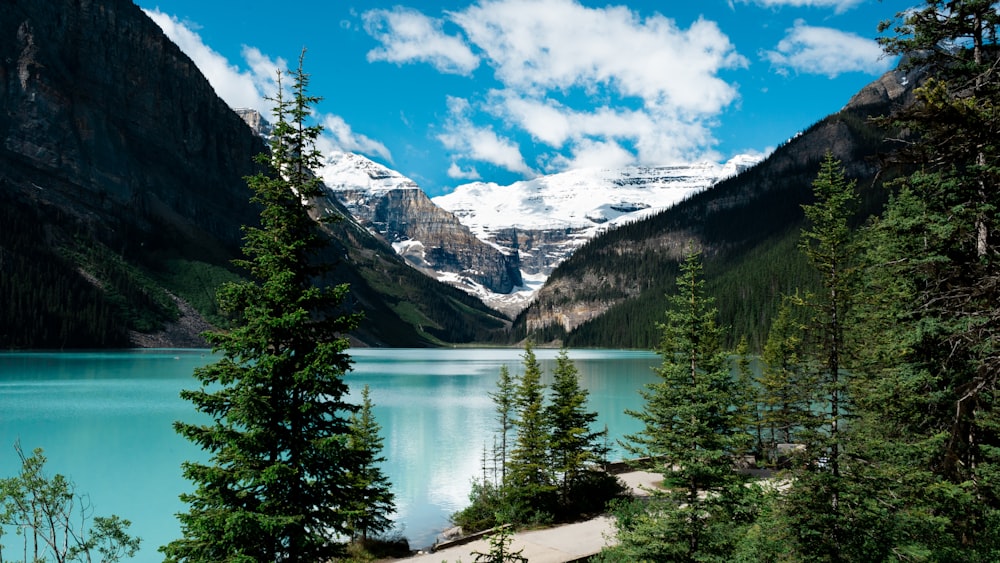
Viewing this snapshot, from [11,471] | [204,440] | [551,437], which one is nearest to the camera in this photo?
[204,440]

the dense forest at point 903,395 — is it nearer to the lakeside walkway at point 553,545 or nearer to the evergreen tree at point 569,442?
the lakeside walkway at point 553,545

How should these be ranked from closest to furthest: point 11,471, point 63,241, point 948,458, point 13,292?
point 948,458, point 11,471, point 13,292, point 63,241

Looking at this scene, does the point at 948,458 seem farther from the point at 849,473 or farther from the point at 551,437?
the point at 551,437

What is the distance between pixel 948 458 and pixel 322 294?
42.6ft

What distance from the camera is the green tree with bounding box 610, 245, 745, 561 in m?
15.8

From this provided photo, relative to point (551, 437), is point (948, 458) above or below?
above

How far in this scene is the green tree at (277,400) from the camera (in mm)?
12273

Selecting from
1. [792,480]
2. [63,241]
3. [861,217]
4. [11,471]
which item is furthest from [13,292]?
[861,217]

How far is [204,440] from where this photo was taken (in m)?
12.8

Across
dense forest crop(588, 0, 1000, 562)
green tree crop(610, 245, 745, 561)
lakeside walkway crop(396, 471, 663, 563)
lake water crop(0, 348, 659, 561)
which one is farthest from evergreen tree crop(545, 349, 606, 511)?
green tree crop(610, 245, 745, 561)

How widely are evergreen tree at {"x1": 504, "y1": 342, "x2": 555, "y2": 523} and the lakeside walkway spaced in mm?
1549

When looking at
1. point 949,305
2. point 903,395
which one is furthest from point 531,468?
point 949,305

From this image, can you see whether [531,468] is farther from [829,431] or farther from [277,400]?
[277,400]

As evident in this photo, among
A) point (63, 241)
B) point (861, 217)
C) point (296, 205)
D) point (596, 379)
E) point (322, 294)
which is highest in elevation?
point (861, 217)
